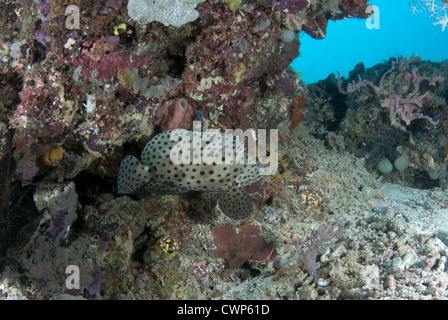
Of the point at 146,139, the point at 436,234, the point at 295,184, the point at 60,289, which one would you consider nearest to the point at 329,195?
the point at 295,184

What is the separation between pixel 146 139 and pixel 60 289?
2307 millimetres

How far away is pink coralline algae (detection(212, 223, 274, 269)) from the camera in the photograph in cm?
418

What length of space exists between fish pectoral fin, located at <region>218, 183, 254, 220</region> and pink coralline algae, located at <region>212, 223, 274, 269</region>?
430 millimetres

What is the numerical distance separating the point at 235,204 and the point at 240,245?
707 mm

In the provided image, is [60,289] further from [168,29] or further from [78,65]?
[168,29]

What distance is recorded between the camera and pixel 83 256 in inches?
145

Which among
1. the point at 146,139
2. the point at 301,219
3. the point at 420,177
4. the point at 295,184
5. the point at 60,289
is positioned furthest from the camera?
the point at 420,177

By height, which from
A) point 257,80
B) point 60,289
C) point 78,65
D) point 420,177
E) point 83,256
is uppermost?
point 257,80

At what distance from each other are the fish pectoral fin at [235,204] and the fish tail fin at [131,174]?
118cm
